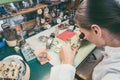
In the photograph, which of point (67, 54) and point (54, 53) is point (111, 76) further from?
point (54, 53)

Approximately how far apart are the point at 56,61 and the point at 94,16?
60cm

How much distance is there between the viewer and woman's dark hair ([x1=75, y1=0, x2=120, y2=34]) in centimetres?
61

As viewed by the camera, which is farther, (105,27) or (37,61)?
(37,61)

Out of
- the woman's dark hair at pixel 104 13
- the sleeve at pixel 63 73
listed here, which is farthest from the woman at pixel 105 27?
the sleeve at pixel 63 73

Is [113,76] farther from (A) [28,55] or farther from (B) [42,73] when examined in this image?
(A) [28,55]

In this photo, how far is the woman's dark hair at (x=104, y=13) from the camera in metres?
0.61

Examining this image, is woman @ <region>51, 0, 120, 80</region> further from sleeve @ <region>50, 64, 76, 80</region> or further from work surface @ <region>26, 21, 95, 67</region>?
work surface @ <region>26, 21, 95, 67</region>

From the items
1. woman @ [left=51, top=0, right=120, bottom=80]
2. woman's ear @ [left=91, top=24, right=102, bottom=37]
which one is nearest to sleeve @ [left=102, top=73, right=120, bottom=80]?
woman @ [left=51, top=0, right=120, bottom=80]

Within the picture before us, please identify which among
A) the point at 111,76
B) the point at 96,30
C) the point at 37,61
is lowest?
the point at 37,61

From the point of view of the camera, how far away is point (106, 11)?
608 millimetres

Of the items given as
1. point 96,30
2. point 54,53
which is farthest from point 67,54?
point 96,30

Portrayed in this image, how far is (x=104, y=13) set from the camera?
24.1 inches

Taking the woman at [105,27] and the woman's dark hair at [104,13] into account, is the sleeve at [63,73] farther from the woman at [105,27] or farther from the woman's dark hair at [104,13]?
the woman's dark hair at [104,13]

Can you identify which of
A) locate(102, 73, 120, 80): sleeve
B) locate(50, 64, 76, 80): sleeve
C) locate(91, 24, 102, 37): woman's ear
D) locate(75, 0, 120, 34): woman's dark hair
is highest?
locate(75, 0, 120, 34): woman's dark hair
